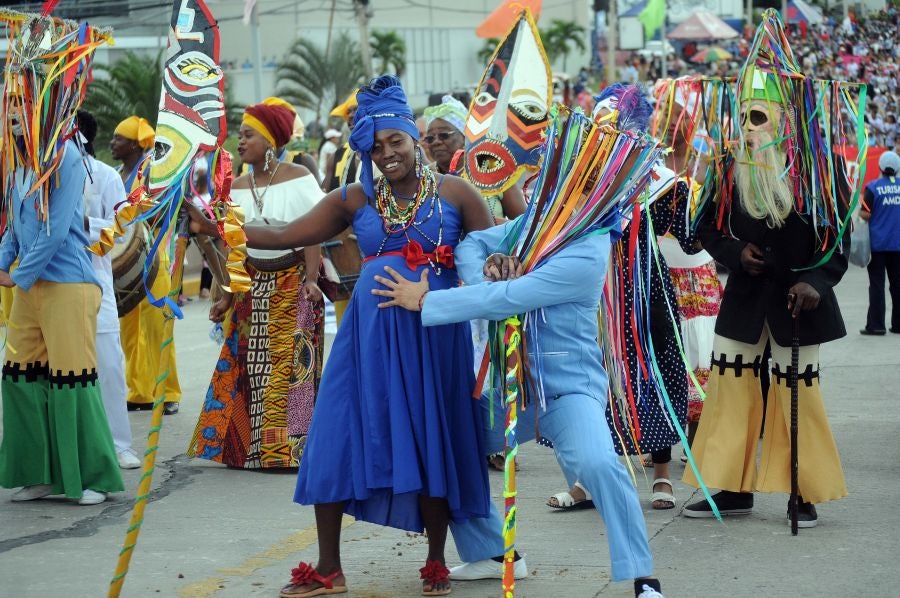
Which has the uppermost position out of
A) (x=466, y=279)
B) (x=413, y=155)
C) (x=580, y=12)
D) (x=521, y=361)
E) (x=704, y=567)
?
(x=580, y=12)

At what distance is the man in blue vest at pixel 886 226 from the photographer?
42.5 ft

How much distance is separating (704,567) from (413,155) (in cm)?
204

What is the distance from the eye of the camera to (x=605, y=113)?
Answer: 655cm

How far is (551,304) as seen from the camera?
464 centimetres

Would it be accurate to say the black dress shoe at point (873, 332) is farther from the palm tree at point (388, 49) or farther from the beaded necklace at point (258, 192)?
the palm tree at point (388, 49)

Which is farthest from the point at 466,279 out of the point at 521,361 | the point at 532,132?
the point at 532,132

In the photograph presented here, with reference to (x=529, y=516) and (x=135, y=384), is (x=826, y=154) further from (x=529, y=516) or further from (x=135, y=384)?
(x=135, y=384)

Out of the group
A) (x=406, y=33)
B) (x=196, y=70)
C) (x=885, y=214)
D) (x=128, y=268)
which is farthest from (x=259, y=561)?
(x=406, y=33)

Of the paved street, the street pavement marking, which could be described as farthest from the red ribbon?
the street pavement marking

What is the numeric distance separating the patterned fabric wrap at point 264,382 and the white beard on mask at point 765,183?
2.74 metres

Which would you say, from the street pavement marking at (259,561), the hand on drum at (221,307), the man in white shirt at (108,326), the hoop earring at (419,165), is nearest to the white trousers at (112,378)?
the man in white shirt at (108,326)

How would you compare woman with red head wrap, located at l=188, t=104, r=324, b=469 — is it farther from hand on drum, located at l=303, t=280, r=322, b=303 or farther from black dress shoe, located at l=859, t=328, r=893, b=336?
black dress shoe, located at l=859, t=328, r=893, b=336

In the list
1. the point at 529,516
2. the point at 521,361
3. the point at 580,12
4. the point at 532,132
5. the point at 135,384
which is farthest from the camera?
the point at 580,12

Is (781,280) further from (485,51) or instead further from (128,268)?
(485,51)
